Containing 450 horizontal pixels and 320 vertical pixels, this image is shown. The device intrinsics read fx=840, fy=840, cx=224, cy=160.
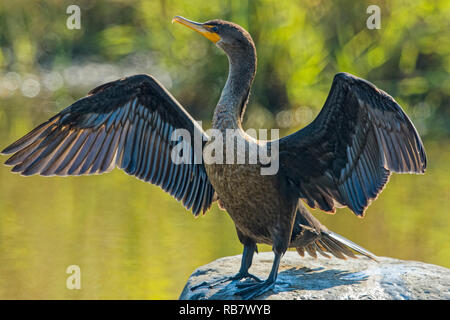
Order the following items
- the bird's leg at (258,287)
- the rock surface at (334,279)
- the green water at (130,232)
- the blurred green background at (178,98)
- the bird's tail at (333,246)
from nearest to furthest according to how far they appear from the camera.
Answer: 1. the bird's leg at (258,287)
2. the rock surface at (334,279)
3. the bird's tail at (333,246)
4. the green water at (130,232)
5. the blurred green background at (178,98)

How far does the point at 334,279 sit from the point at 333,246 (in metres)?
0.28

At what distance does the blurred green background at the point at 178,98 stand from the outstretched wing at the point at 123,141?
1.44m

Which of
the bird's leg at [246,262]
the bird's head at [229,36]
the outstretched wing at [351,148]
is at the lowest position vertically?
the bird's leg at [246,262]

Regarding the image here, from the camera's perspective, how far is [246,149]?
224 inches

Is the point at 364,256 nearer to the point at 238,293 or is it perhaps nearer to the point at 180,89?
the point at 238,293

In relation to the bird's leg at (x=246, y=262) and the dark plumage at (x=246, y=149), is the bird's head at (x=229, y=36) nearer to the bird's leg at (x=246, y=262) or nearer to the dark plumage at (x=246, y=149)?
the dark plumage at (x=246, y=149)

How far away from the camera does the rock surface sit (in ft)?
19.2

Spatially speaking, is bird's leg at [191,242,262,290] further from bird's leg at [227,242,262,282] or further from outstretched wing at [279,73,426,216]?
outstretched wing at [279,73,426,216]

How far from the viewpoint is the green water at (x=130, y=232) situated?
306 inches

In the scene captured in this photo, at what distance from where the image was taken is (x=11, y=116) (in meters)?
13.4

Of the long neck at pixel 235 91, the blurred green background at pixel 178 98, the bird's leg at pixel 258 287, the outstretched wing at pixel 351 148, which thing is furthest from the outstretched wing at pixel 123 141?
the blurred green background at pixel 178 98

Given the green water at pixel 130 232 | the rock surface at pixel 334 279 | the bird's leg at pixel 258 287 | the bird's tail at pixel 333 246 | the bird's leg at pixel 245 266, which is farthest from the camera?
the green water at pixel 130 232

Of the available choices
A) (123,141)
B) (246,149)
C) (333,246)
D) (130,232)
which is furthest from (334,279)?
(130,232)

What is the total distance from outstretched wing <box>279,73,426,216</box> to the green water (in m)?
2.13
